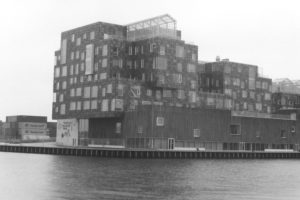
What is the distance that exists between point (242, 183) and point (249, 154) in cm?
5652

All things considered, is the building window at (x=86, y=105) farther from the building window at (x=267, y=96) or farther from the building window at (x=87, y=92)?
the building window at (x=267, y=96)

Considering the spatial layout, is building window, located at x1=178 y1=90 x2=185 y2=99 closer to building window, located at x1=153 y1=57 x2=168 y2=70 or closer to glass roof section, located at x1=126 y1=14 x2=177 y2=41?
building window, located at x1=153 y1=57 x2=168 y2=70

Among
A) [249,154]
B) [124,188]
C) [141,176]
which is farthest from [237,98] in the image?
[124,188]

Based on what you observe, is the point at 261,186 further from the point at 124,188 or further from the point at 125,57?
the point at 125,57

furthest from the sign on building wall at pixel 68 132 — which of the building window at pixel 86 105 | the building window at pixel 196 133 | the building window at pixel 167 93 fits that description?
the building window at pixel 196 133

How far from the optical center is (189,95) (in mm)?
115688

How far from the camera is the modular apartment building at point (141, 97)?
102 m

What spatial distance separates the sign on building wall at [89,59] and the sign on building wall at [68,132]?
1277 cm

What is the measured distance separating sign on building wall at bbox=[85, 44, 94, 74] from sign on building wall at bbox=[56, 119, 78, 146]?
12774mm

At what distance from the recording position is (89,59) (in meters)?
116

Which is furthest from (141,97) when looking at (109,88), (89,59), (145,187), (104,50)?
(145,187)

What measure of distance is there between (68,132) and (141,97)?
77.2ft

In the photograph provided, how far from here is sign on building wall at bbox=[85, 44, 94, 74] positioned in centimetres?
11538

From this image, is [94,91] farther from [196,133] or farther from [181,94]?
[196,133]
